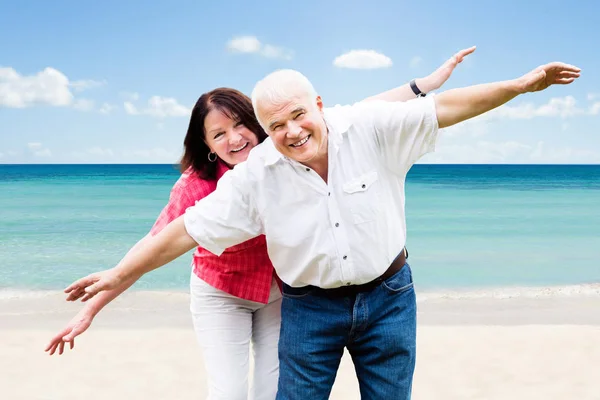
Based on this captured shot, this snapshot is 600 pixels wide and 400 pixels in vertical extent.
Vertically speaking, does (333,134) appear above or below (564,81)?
below

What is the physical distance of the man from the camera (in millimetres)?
2262

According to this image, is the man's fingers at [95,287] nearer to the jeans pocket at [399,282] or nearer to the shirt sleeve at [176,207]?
the shirt sleeve at [176,207]

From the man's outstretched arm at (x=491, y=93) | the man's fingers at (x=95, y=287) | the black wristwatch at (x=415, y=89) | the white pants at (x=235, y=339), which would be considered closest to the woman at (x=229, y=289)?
the white pants at (x=235, y=339)

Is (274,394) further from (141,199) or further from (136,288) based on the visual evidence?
(141,199)

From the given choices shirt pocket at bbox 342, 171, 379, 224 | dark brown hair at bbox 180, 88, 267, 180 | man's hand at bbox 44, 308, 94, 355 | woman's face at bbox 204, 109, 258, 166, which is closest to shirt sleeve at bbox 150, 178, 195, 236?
dark brown hair at bbox 180, 88, 267, 180

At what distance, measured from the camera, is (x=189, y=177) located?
3.13 meters

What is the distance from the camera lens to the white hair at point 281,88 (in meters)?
2.25

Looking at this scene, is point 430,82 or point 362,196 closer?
point 362,196

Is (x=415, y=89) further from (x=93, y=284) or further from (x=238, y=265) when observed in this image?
(x=93, y=284)

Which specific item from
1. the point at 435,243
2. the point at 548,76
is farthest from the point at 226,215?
the point at 435,243

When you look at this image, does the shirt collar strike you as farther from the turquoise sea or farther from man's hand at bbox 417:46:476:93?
the turquoise sea

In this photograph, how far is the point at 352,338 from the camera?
2.54 meters

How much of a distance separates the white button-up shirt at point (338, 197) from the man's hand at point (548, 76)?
1.12 feet

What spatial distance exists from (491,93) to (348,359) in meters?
4.32
